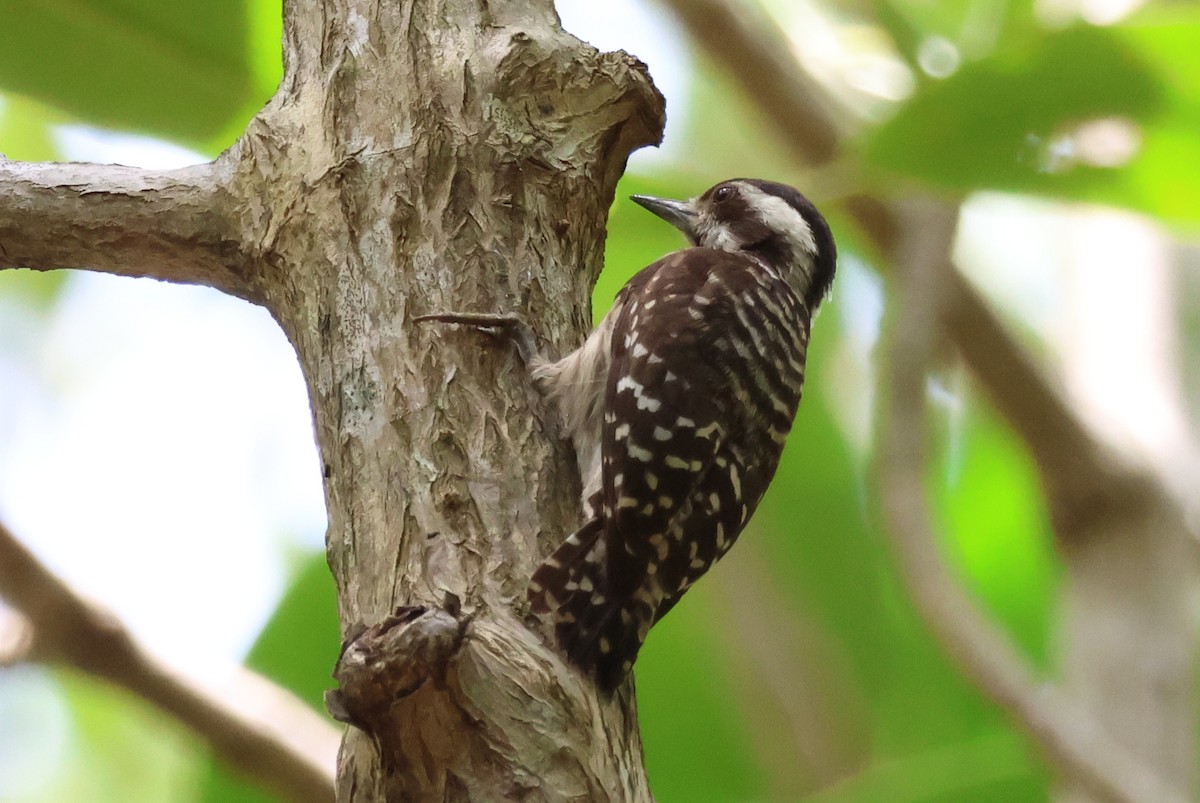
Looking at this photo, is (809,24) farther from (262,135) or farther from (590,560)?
(590,560)

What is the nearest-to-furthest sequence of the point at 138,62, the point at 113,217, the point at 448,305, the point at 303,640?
1. the point at 448,305
2. the point at 113,217
3. the point at 138,62
4. the point at 303,640

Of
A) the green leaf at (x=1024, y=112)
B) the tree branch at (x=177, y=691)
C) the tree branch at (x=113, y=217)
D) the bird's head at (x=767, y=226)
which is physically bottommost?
the tree branch at (x=177, y=691)

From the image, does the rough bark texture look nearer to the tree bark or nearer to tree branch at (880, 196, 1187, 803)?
the tree bark

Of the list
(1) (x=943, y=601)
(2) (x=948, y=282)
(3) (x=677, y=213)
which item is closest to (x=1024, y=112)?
(2) (x=948, y=282)

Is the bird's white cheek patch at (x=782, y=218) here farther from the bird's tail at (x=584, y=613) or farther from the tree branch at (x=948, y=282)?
the bird's tail at (x=584, y=613)

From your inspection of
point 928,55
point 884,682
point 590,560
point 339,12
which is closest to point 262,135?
point 339,12

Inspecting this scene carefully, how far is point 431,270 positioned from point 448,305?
0.23ft

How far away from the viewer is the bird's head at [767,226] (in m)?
3.28

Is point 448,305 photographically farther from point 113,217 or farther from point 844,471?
point 844,471

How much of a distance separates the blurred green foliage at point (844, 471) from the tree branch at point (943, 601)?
32 cm

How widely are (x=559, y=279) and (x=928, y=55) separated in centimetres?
171

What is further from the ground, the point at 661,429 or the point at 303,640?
the point at 661,429

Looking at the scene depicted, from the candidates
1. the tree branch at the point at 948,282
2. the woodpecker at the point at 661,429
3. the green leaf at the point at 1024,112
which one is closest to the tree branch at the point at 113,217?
the woodpecker at the point at 661,429

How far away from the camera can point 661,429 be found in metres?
2.41
